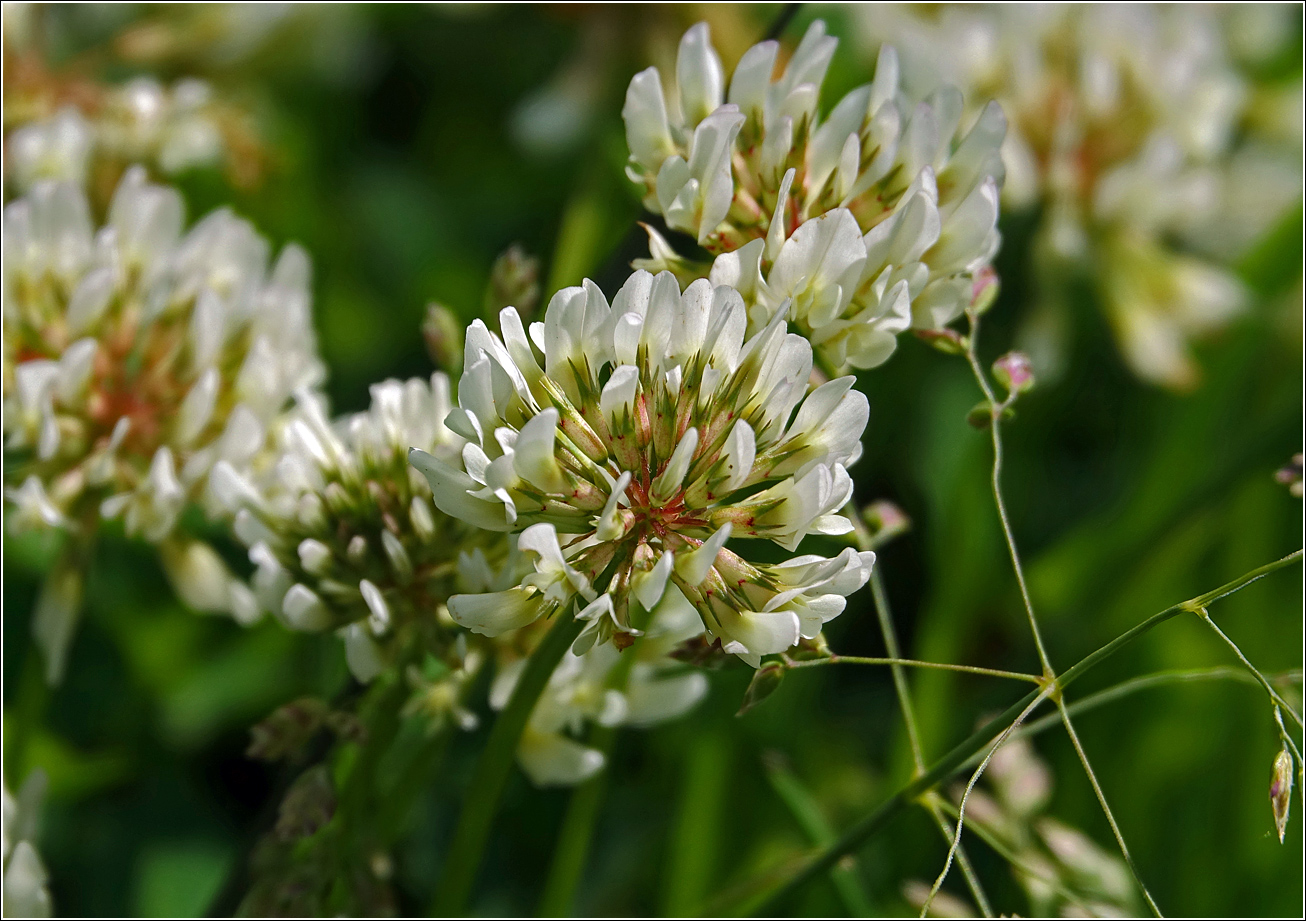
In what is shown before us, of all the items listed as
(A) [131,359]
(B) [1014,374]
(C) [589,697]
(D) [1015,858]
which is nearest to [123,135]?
(A) [131,359]

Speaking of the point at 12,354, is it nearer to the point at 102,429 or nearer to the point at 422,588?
the point at 102,429

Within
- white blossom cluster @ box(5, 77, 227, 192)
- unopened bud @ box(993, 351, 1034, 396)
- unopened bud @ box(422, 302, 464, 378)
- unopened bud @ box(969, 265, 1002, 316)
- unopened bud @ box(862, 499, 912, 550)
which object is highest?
white blossom cluster @ box(5, 77, 227, 192)

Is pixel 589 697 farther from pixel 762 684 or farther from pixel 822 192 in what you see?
pixel 822 192

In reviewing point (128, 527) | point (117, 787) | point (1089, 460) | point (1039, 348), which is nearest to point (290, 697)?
point (117, 787)

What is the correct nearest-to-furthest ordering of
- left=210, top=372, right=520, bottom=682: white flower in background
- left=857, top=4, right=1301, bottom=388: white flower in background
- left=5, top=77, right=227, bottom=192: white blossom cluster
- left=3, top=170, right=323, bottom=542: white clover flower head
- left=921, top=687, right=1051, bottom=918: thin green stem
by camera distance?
left=921, top=687, right=1051, bottom=918: thin green stem → left=210, top=372, right=520, bottom=682: white flower in background → left=3, top=170, right=323, bottom=542: white clover flower head → left=5, top=77, right=227, bottom=192: white blossom cluster → left=857, top=4, right=1301, bottom=388: white flower in background

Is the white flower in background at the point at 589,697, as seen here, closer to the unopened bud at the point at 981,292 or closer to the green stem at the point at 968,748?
the green stem at the point at 968,748

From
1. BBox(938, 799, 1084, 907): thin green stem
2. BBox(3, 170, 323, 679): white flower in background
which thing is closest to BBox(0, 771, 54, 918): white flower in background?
BBox(3, 170, 323, 679): white flower in background

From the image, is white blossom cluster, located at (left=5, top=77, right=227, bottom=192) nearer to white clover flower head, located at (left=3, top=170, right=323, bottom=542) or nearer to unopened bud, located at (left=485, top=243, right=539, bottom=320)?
white clover flower head, located at (left=3, top=170, right=323, bottom=542)
